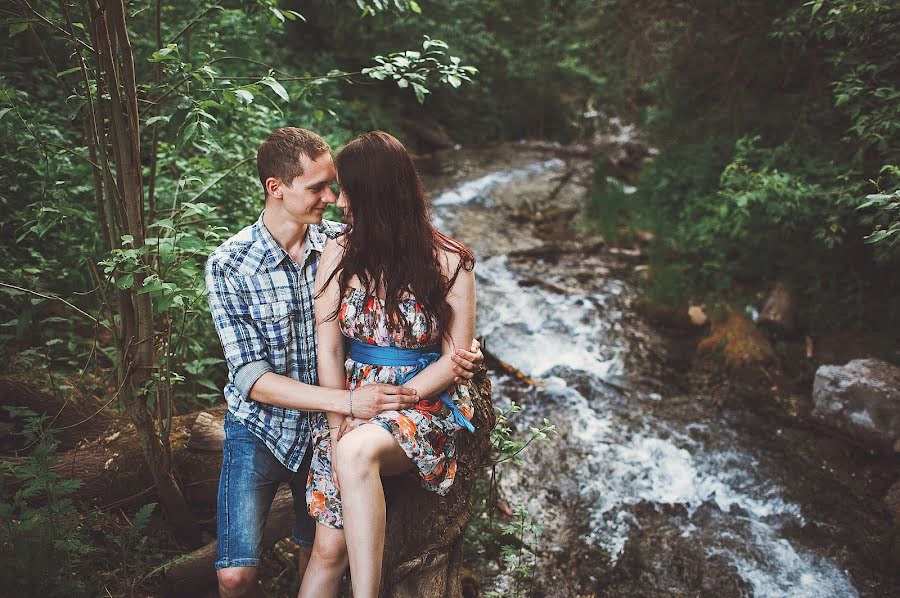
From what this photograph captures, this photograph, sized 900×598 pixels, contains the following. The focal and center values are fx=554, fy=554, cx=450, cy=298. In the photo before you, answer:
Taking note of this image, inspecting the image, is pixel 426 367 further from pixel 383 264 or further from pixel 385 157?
pixel 385 157

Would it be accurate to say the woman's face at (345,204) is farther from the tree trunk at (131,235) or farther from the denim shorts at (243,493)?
the denim shorts at (243,493)

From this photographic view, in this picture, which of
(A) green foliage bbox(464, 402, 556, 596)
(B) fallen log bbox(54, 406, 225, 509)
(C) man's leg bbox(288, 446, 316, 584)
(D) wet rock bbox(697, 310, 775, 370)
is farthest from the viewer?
Result: (D) wet rock bbox(697, 310, 775, 370)

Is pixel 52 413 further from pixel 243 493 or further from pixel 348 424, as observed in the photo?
pixel 348 424

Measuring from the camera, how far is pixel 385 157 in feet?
6.55

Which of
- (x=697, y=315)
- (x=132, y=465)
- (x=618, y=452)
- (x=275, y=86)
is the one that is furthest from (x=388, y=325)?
(x=697, y=315)

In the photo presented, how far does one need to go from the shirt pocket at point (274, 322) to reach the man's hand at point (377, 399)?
0.36 m

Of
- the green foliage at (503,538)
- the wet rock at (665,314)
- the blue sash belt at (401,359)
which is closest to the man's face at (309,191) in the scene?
the blue sash belt at (401,359)

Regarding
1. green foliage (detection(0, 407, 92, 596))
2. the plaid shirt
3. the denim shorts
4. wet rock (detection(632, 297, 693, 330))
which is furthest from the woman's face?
wet rock (detection(632, 297, 693, 330))

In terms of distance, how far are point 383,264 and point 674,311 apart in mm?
4752

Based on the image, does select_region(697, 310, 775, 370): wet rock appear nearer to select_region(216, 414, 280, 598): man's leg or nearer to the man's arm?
the man's arm

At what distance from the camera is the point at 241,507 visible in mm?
2016

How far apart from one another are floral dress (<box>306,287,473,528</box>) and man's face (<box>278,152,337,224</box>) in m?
0.34

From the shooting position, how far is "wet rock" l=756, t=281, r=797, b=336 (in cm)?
529

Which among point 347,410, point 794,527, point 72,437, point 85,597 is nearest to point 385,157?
point 347,410
